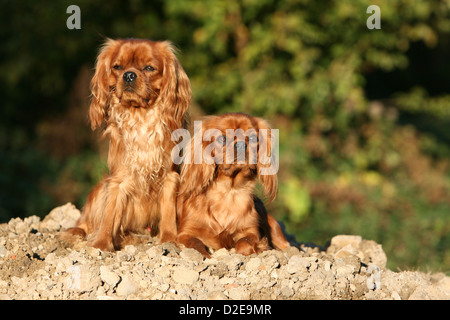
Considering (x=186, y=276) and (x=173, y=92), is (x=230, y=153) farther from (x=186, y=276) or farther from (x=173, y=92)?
(x=186, y=276)

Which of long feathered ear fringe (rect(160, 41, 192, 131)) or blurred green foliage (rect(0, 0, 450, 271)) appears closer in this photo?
long feathered ear fringe (rect(160, 41, 192, 131))

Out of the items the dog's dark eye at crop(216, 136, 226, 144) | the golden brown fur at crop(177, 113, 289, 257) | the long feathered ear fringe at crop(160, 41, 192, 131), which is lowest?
the golden brown fur at crop(177, 113, 289, 257)

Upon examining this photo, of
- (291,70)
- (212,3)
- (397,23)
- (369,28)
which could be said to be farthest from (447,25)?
(212,3)

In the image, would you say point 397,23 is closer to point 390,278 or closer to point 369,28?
point 369,28

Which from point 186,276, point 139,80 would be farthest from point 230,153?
point 186,276

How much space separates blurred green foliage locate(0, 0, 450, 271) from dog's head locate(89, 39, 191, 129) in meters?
5.05

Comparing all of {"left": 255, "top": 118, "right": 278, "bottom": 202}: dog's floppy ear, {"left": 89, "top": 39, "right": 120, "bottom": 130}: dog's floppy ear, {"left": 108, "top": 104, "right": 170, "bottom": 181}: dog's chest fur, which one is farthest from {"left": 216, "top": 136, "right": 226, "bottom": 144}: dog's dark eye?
{"left": 89, "top": 39, "right": 120, "bottom": 130}: dog's floppy ear

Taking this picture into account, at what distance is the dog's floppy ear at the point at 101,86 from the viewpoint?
17.8ft

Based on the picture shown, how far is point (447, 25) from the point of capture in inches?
538

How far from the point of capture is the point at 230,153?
520 centimetres

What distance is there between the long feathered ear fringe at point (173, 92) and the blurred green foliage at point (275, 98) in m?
5.11

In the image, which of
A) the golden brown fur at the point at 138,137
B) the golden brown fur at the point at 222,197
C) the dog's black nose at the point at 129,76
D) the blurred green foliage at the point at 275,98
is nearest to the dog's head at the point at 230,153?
the golden brown fur at the point at 222,197

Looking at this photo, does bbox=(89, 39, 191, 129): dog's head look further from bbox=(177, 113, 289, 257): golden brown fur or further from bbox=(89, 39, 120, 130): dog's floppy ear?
bbox=(177, 113, 289, 257): golden brown fur

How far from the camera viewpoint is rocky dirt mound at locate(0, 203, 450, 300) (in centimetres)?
444
